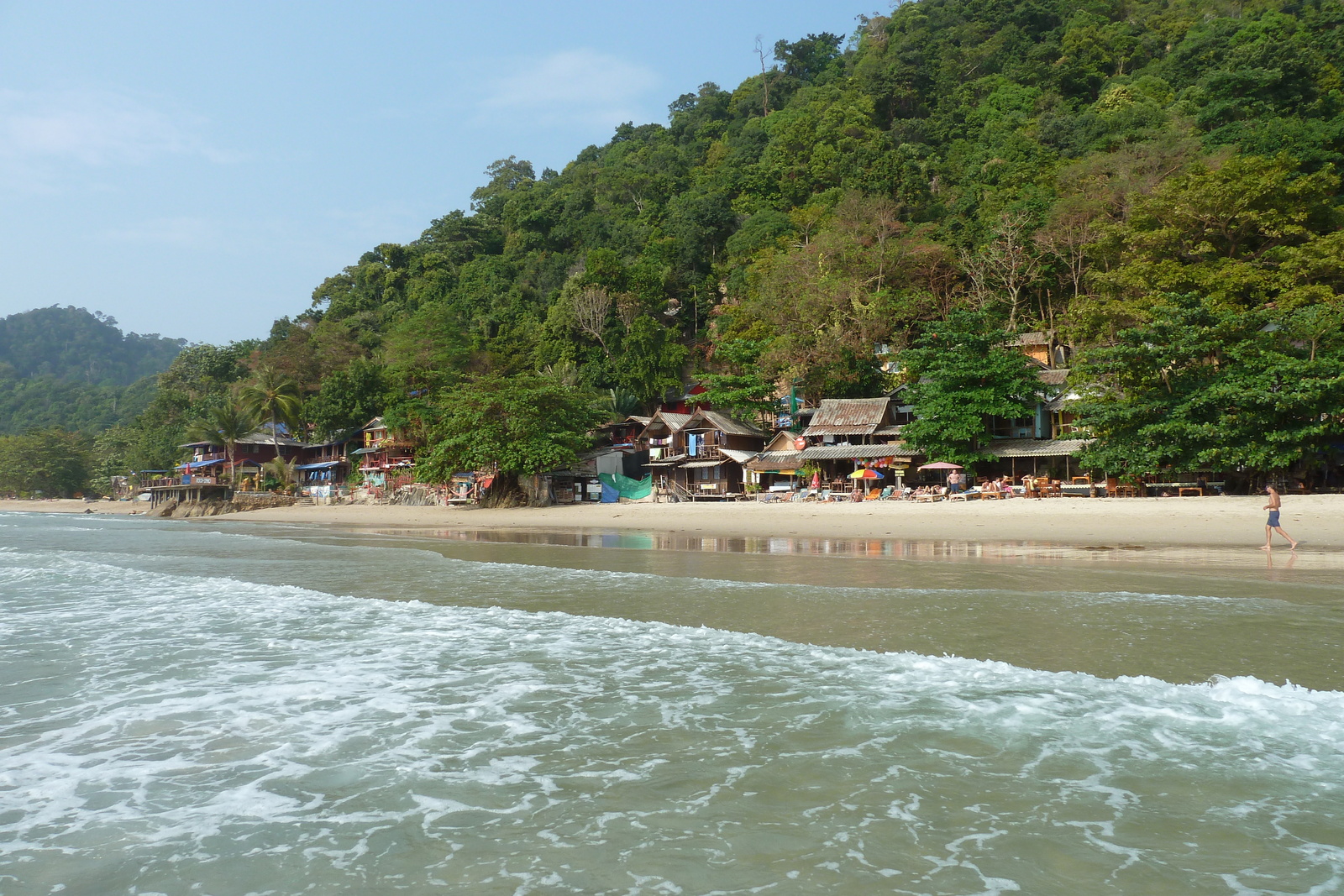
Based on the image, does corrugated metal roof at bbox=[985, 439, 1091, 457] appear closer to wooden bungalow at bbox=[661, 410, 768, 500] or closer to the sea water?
wooden bungalow at bbox=[661, 410, 768, 500]

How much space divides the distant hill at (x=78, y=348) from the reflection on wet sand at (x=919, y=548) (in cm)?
17000

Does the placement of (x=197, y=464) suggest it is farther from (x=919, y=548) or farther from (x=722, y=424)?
(x=919, y=548)

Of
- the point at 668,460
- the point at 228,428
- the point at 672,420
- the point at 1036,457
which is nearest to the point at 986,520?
the point at 1036,457

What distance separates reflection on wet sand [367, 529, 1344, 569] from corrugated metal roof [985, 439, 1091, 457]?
12308 mm

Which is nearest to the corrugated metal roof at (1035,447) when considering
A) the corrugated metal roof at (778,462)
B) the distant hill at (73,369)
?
the corrugated metal roof at (778,462)

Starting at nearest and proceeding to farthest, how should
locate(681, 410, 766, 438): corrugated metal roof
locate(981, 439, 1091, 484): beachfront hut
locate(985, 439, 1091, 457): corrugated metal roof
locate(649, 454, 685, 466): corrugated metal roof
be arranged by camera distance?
locate(985, 439, 1091, 457): corrugated metal roof → locate(981, 439, 1091, 484): beachfront hut → locate(681, 410, 766, 438): corrugated metal roof → locate(649, 454, 685, 466): corrugated metal roof

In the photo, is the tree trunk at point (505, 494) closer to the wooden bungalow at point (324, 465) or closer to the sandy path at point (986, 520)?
the sandy path at point (986, 520)

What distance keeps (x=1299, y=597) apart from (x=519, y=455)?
28.6 metres

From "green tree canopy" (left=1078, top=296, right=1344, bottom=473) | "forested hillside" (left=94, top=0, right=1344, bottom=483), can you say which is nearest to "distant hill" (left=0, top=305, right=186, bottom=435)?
"forested hillside" (left=94, top=0, right=1344, bottom=483)

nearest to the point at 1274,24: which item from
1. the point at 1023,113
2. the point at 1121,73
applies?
the point at 1121,73

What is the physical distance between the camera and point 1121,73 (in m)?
57.0

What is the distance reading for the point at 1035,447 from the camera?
2931 centimetres

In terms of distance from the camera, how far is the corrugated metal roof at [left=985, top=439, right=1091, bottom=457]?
2836cm

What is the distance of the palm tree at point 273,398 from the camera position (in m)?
52.2
